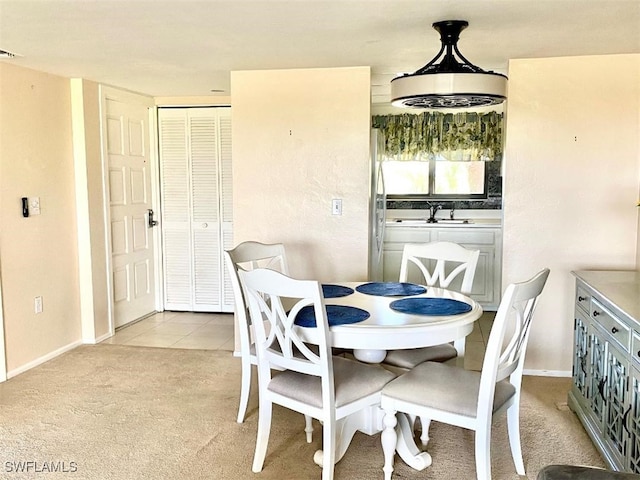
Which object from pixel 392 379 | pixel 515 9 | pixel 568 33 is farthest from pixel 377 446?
pixel 568 33

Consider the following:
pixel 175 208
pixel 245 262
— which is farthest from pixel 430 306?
pixel 175 208

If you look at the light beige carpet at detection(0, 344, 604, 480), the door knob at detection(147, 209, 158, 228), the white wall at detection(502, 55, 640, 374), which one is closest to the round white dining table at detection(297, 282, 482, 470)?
the light beige carpet at detection(0, 344, 604, 480)

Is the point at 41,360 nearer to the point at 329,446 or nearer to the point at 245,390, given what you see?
the point at 245,390

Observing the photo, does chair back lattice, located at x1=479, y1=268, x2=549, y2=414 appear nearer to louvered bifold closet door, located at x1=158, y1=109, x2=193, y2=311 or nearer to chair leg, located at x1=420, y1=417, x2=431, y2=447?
chair leg, located at x1=420, y1=417, x2=431, y2=447

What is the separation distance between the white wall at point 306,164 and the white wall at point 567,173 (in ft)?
3.24

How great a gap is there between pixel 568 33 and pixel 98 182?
3483 mm

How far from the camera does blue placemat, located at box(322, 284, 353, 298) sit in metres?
2.84

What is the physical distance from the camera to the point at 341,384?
2287 mm

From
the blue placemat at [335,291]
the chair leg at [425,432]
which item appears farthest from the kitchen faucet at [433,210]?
the chair leg at [425,432]

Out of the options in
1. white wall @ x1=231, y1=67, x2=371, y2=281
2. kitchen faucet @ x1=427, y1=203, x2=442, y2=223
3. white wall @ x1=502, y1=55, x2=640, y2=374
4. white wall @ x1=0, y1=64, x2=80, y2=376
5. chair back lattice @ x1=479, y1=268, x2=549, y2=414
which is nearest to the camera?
chair back lattice @ x1=479, y1=268, x2=549, y2=414

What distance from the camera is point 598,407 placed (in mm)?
2521

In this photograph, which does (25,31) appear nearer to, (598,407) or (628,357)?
(628,357)

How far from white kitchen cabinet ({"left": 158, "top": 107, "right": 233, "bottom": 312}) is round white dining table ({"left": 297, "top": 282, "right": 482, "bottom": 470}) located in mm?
2648

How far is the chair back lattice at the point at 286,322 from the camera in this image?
2.11m
